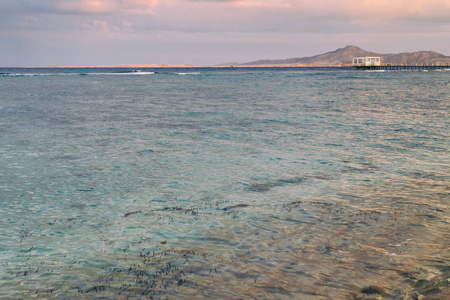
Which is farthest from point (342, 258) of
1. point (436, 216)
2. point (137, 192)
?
point (137, 192)

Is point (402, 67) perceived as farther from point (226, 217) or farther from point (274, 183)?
point (226, 217)

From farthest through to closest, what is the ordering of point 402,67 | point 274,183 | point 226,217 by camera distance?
point 402,67
point 274,183
point 226,217

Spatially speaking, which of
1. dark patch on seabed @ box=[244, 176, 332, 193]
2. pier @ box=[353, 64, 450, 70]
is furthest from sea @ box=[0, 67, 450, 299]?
pier @ box=[353, 64, 450, 70]

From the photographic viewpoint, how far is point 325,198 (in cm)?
960

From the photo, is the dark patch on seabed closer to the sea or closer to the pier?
the sea

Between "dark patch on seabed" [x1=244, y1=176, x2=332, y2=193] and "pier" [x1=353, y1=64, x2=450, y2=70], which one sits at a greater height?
"pier" [x1=353, y1=64, x2=450, y2=70]

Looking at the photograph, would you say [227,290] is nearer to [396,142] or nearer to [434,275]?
[434,275]

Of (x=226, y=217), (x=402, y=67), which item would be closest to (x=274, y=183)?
(x=226, y=217)

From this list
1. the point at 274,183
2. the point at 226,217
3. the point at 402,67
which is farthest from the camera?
the point at 402,67

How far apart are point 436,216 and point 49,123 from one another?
71.4 feet

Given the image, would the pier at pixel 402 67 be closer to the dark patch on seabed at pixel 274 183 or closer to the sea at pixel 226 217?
the sea at pixel 226 217

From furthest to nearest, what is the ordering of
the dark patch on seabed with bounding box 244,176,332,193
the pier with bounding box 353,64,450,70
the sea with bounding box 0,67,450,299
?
the pier with bounding box 353,64,450,70
the dark patch on seabed with bounding box 244,176,332,193
the sea with bounding box 0,67,450,299

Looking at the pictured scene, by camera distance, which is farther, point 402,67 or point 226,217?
point 402,67

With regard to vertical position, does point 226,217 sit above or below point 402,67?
below
